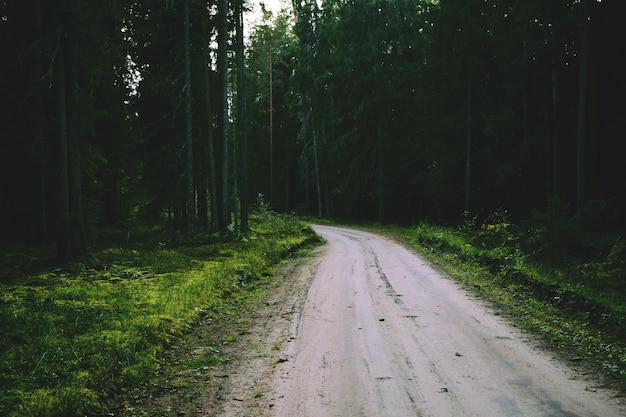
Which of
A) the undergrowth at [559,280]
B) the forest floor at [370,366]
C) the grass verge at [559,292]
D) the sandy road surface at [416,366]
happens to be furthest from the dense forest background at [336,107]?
the forest floor at [370,366]

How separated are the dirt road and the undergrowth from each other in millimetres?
658

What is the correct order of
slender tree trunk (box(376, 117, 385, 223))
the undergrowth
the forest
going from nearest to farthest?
the undergrowth → the forest → slender tree trunk (box(376, 117, 385, 223))

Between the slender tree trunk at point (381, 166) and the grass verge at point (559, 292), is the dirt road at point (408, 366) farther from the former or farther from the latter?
the slender tree trunk at point (381, 166)

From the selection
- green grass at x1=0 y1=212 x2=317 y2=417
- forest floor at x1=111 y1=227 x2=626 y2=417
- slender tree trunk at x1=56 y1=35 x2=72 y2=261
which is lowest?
forest floor at x1=111 y1=227 x2=626 y2=417

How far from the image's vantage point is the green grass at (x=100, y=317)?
480cm

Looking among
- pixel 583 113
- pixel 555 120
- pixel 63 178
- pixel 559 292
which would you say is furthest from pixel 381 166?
pixel 559 292

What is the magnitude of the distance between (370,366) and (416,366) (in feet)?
1.87

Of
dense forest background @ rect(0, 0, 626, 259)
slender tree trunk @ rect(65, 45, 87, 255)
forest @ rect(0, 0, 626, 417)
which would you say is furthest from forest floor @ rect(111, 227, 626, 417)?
dense forest background @ rect(0, 0, 626, 259)

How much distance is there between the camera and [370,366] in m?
5.55

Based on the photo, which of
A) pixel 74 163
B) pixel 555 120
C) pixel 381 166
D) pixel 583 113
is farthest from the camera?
pixel 381 166

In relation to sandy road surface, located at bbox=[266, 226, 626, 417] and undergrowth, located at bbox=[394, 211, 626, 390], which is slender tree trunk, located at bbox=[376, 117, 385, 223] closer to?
undergrowth, located at bbox=[394, 211, 626, 390]

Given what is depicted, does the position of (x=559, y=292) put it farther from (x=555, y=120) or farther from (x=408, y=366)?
(x=555, y=120)

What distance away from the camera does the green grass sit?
4797 mm

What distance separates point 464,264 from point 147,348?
10.1m
